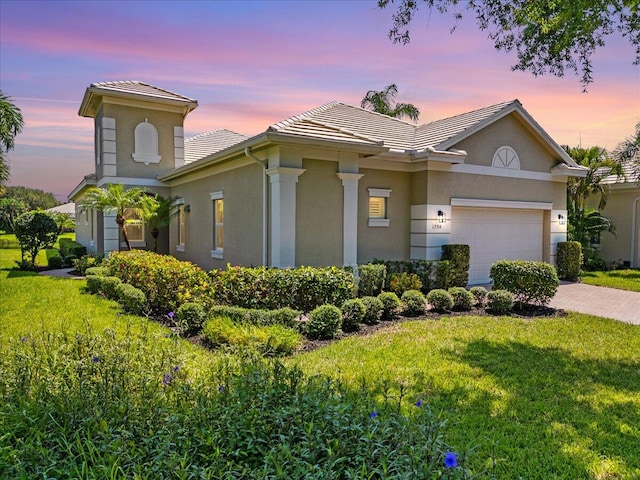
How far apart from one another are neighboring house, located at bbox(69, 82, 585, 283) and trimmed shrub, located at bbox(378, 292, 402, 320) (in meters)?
2.14

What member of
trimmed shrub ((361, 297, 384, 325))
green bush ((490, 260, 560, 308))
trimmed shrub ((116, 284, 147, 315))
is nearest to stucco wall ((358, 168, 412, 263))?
green bush ((490, 260, 560, 308))

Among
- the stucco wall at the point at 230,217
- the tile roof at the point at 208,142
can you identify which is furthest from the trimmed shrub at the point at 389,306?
the tile roof at the point at 208,142

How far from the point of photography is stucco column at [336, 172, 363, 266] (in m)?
10.5

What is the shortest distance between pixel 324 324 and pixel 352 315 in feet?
2.65

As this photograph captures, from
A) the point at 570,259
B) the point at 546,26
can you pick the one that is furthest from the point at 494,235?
the point at 546,26

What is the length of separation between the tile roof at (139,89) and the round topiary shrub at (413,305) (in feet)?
41.7

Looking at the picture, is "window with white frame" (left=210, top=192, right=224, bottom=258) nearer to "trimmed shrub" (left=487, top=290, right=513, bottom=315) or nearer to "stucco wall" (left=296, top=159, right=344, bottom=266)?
"stucco wall" (left=296, top=159, right=344, bottom=266)

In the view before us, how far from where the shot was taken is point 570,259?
14969 millimetres

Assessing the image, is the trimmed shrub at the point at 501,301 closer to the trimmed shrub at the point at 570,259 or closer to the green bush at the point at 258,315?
the green bush at the point at 258,315

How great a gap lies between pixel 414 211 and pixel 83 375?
1013cm

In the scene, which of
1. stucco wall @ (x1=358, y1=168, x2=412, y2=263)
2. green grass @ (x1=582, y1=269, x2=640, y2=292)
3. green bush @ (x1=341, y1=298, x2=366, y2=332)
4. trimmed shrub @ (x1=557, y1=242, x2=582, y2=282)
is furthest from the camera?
trimmed shrub @ (x1=557, y1=242, x2=582, y2=282)

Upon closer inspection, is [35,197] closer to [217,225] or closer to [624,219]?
[217,225]

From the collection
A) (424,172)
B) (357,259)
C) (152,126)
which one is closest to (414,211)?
(424,172)

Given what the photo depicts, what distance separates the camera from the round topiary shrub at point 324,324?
23.5ft
